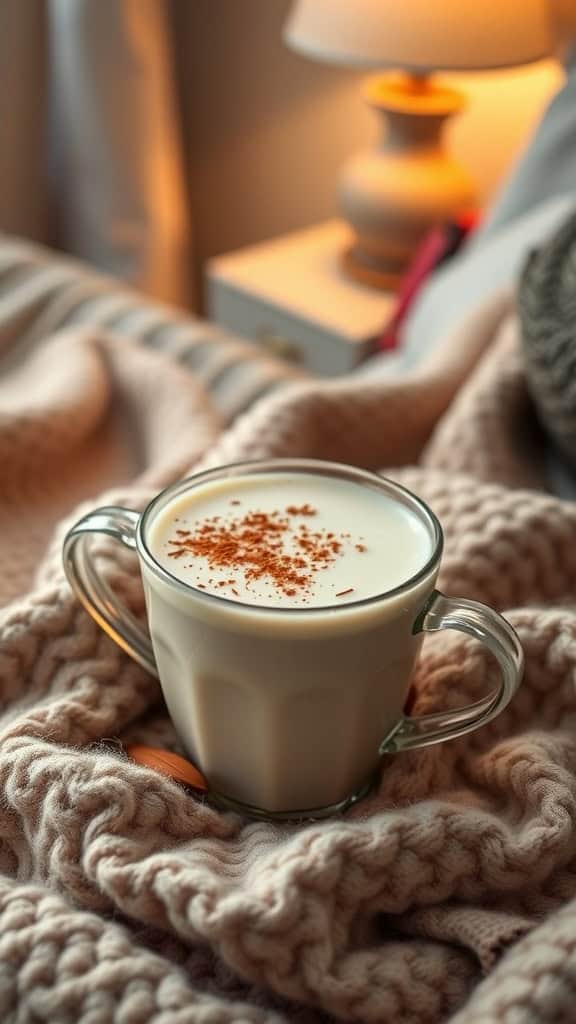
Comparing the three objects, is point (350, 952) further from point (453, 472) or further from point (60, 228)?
point (60, 228)

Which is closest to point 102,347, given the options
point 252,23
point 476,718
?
point 476,718

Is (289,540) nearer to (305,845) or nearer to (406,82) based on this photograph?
(305,845)

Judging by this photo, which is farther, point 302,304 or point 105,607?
point 302,304

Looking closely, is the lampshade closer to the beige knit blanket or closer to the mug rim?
the beige knit blanket

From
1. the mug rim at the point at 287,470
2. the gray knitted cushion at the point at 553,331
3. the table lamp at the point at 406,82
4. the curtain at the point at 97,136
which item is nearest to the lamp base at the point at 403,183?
the table lamp at the point at 406,82

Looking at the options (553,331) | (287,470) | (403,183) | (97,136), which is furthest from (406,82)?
(287,470)

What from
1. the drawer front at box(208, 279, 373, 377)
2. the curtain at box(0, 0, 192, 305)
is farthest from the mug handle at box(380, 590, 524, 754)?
the curtain at box(0, 0, 192, 305)

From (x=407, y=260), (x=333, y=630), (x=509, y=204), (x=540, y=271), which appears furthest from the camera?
(x=407, y=260)
